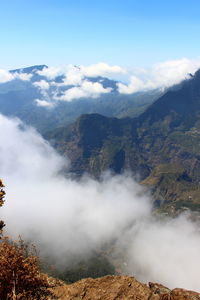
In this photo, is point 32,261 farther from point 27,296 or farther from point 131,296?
point 131,296

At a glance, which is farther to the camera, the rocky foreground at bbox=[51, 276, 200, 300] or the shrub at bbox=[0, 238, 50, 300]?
the rocky foreground at bbox=[51, 276, 200, 300]

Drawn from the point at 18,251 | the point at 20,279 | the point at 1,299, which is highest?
the point at 18,251

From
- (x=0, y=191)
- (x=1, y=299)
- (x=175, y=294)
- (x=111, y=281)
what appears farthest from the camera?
(x=0, y=191)

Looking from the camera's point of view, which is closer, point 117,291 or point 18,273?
point 18,273

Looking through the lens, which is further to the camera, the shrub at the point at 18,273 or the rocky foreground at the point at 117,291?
the rocky foreground at the point at 117,291

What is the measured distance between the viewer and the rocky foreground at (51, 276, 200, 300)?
3691 centimetres

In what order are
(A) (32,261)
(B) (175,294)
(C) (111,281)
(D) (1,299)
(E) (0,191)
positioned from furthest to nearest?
(E) (0,191)
(C) (111,281)
(B) (175,294)
(A) (32,261)
(D) (1,299)

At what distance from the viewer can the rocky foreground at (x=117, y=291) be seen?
3691cm

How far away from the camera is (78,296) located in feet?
124

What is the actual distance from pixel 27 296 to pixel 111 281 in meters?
13.3

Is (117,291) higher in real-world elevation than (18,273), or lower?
higher

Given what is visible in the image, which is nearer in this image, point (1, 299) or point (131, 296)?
point (1, 299)

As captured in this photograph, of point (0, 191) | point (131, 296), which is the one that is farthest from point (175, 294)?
point (0, 191)

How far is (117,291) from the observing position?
38.1 meters
